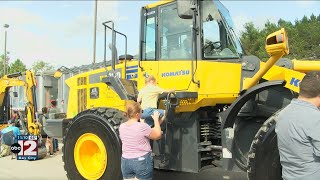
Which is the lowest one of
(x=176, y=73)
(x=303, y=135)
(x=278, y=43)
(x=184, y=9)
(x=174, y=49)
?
(x=303, y=135)

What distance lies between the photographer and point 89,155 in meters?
7.08

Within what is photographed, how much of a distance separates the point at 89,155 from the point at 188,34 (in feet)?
8.69

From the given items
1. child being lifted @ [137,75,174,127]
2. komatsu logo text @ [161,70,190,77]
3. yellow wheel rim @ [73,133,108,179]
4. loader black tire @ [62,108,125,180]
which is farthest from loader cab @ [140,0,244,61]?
yellow wheel rim @ [73,133,108,179]

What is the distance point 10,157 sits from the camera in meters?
12.3

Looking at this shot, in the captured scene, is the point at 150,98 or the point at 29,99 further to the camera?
the point at 29,99

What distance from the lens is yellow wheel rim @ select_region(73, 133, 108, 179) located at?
22.2ft

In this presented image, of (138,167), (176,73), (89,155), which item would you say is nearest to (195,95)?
(176,73)

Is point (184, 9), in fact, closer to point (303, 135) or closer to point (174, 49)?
point (174, 49)

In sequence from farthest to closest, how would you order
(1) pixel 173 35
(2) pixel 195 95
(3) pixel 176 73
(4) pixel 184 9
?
(1) pixel 173 35
(3) pixel 176 73
(2) pixel 195 95
(4) pixel 184 9

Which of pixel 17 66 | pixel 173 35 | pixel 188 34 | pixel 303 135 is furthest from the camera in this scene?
pixel 17 66

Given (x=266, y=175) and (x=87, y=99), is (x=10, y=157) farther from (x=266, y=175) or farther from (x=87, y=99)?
(x=266, y=175)

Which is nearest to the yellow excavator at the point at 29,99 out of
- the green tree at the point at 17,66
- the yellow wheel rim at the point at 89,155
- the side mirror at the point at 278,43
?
the yellow wheel rim at the point at 89,155

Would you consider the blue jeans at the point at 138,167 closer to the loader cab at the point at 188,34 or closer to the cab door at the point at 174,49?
the cab door at the point at 174,49

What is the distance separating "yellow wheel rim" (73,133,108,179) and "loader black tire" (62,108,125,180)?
7 centimetres
